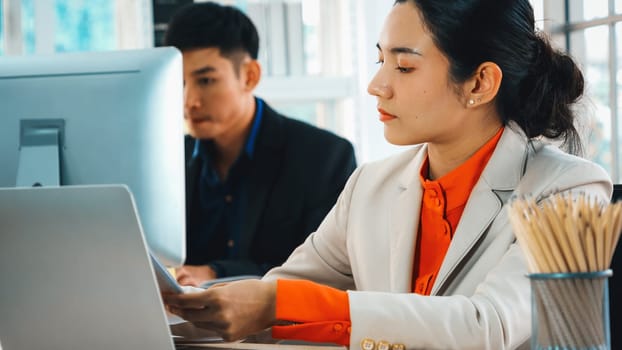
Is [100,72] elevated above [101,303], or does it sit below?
above

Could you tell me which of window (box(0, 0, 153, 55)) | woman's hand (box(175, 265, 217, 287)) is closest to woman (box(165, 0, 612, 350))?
woman's hand (box(175, 265, 217, 287))

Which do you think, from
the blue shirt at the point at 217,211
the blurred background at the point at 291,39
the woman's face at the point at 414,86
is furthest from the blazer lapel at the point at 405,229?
the blurred background at the point at 291,39

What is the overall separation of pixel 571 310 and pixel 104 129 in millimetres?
745

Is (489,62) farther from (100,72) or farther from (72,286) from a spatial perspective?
(72,286)

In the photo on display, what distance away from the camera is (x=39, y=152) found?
4.49 ft

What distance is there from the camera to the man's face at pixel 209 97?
2887 mm

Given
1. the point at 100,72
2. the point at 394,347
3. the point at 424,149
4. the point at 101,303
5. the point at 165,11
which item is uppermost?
the point at 165,11

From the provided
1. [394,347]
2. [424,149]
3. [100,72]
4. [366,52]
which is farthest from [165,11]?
[394,347]

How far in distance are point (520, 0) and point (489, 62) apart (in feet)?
0.42

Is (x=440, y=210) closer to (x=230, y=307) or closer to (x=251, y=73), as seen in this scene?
(x=230, y=307)

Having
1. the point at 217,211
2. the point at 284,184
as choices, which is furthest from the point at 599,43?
the point at 217,211

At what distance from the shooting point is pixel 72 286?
1.16 metres

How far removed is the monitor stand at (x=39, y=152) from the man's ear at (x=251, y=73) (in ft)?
5.41

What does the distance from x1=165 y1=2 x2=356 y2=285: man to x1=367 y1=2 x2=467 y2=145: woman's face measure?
45.5 inches
